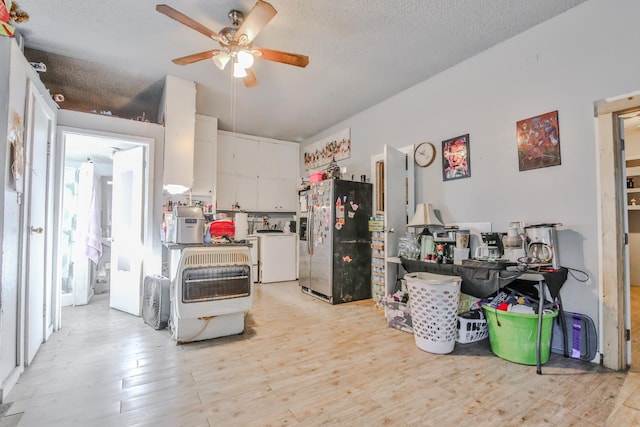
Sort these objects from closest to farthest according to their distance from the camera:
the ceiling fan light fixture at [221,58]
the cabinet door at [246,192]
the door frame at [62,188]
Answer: the ceiling fan light fixture at [221,58], the door frame at [62,188], the cabinet door at [246,192]

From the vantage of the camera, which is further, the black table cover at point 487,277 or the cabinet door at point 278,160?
the cabinet door at point 278,160

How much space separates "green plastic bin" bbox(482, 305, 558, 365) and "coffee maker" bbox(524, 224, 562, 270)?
397mm

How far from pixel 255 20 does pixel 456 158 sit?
8.13 feet

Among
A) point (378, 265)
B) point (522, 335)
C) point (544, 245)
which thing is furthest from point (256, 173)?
point (522, 335)

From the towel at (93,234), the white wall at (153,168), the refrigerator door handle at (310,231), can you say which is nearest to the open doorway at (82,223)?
the towel at (93,234)

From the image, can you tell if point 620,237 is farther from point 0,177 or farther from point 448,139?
point 0,177

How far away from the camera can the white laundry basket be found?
2.51m

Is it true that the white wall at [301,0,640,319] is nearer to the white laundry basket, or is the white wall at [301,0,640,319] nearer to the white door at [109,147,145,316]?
the white laundry basket

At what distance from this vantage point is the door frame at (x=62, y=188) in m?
3.15

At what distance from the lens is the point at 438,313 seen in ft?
8.23

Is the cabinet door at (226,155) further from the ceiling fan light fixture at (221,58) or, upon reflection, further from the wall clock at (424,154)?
the wall clock at (424,154)

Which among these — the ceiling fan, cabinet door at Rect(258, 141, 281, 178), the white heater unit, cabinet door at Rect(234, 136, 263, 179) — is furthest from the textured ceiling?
the white heater unit

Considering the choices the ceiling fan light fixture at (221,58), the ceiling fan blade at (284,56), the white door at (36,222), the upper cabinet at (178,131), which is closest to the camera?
the white door at (36,222)

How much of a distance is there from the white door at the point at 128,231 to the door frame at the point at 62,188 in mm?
65
